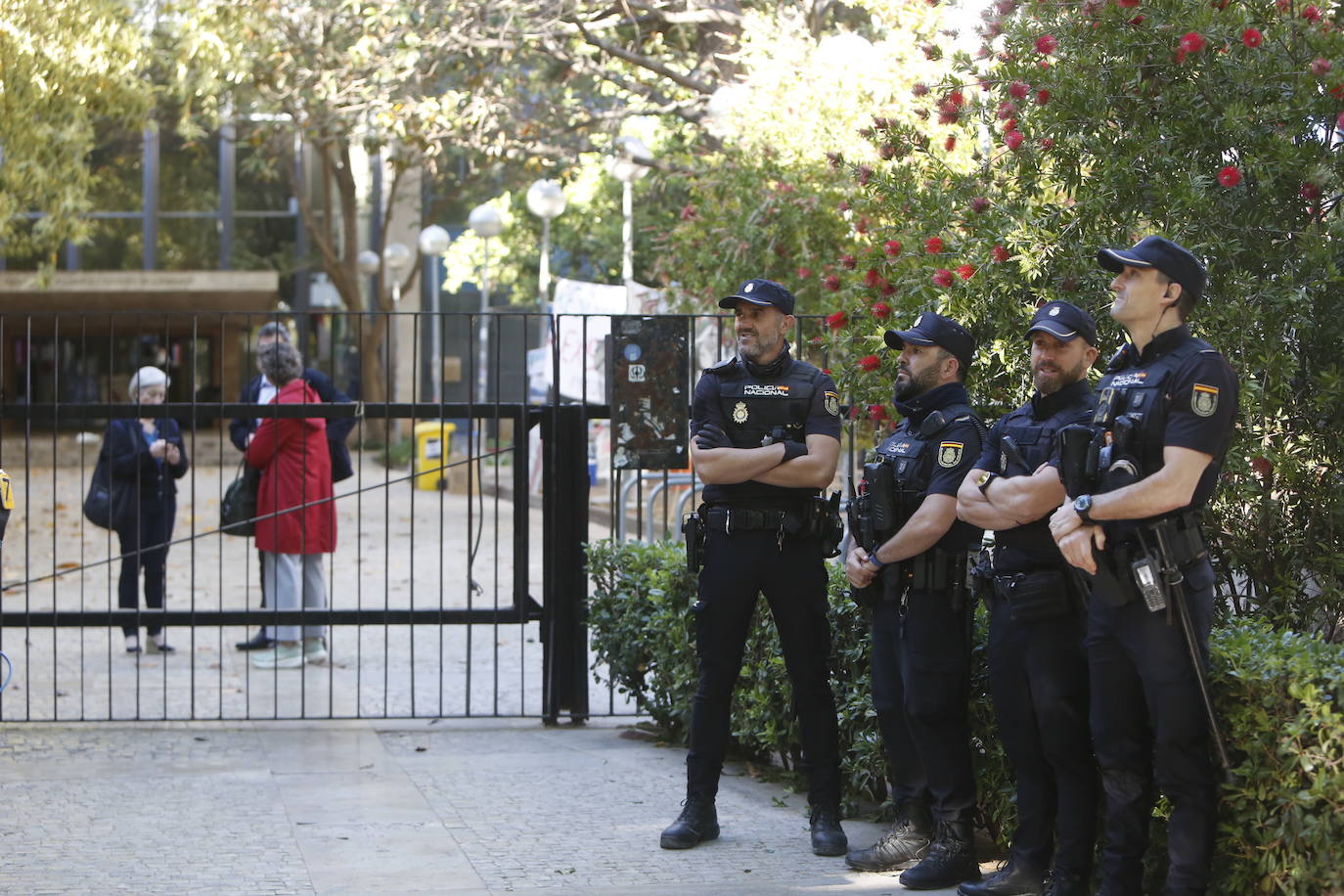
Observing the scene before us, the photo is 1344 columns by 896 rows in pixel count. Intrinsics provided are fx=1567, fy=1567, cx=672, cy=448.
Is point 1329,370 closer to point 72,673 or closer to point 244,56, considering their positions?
point 72,673

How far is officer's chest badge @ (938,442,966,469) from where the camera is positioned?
16.5ft

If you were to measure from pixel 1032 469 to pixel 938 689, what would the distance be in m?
0.80

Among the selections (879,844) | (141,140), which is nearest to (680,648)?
(879,844)

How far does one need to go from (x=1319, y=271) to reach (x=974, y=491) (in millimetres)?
1480

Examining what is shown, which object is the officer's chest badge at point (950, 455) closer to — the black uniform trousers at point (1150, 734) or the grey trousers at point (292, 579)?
the black uniform trousers at point (1150, 734)

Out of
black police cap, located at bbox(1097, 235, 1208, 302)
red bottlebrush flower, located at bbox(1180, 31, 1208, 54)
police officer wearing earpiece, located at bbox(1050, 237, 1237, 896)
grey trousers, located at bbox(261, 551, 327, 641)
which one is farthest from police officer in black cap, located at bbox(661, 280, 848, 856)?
grey trousers, located at bbox(261, 551, 327, 641)

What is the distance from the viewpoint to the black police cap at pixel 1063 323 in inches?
184

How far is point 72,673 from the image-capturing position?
952 cm

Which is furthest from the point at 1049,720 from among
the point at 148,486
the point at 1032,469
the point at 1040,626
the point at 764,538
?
the point at 148,486

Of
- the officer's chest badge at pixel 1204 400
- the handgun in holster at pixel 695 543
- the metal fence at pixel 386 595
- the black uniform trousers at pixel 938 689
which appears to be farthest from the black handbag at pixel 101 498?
the officer's chest badge at pixel 1204 400

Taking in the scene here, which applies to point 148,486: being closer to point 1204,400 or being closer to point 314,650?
point 314,650

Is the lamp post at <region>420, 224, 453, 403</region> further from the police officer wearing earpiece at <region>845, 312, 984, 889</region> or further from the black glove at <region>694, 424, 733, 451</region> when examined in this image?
the police officer wearing earpiece at <region>845, 312, 984, 889</region>

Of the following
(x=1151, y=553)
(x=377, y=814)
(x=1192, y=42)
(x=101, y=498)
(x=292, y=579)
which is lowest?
(x=377, y=814)

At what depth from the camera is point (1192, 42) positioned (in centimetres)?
522
